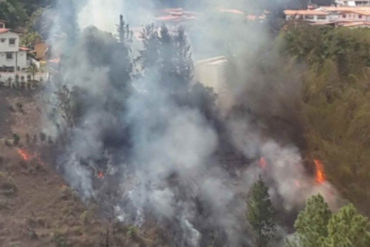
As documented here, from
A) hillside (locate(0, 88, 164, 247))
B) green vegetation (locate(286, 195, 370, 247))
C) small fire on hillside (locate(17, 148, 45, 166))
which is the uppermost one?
green vegetation (locate(286, 195, 370, 247))

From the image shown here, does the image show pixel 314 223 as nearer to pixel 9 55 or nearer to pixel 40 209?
pixel 40 209

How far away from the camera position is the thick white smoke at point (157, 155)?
85.2 ft

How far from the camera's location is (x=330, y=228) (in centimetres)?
1583

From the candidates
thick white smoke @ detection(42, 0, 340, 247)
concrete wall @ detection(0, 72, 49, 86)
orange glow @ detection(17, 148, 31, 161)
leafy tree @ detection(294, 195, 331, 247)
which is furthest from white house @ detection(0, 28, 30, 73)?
leafy tree @ detection(294, 195, 331, 247)

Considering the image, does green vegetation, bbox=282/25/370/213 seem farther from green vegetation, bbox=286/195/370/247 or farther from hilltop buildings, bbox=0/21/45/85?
hilltop buildings, bbox=0/21/45/85

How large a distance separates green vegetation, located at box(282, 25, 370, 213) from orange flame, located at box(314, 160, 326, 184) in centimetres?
43

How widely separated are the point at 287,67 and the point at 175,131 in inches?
241

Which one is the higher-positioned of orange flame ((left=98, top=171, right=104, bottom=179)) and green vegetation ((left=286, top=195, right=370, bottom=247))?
green vegetation ((left=286, top=195, right=370, bottom=247))

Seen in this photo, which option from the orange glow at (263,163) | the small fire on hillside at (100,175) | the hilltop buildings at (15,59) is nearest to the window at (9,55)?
the hilltop buildings at (15,59)

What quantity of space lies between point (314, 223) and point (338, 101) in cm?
1164

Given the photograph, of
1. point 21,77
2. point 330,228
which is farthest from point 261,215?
point 21,77

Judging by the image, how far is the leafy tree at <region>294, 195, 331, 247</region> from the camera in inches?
667

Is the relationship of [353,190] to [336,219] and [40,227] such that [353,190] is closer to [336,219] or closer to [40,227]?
[336,219]

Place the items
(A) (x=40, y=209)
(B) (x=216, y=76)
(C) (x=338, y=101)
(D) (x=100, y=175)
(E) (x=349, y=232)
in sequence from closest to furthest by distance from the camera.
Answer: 1. (E) (x=349, y=232)
2. (A) (x=40, y=209)
3. (D) (x=100, y=175)
4. (C) (x=338, y=101)
5. (B) (x=216, y=76)
